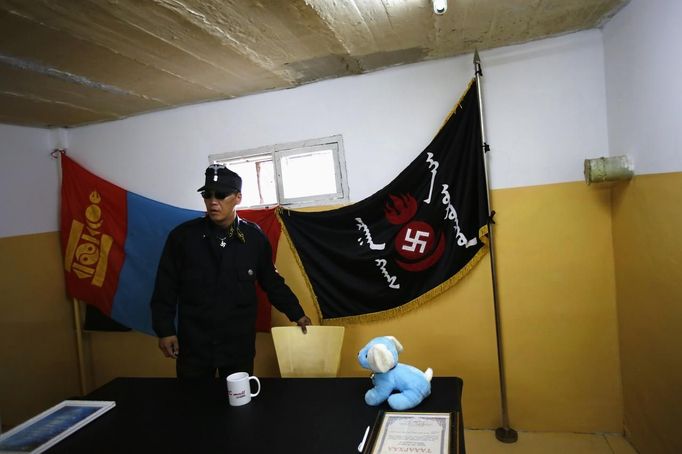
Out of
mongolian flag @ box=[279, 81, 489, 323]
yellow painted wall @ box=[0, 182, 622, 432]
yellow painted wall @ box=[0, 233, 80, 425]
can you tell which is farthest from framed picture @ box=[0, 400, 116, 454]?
yellow painted wall @ box=[0, 233, 80, 425]

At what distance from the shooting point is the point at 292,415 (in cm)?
125

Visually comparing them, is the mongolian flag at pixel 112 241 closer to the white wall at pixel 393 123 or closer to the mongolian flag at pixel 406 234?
A: the white wall at pixel 393 123

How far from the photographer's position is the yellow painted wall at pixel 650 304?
60.0 inches

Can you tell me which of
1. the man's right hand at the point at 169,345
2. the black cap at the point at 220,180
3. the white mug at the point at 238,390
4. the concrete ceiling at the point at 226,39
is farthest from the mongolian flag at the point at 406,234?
the white mug at the point at 238,390

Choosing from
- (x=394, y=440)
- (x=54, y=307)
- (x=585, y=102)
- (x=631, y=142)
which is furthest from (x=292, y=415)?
(x=54, y=307)

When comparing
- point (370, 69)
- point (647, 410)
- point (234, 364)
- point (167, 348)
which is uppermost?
point (370, 69)

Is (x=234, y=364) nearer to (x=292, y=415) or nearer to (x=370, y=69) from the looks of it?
(x=292, y=415)

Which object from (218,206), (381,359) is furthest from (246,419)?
(218,206)

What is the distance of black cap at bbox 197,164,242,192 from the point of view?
1921mm

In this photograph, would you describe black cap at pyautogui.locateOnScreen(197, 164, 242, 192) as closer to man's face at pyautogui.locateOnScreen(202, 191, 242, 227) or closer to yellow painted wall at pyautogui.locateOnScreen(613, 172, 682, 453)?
man's face at pyautogui.locateOnScreen(202, 191, 242, 227)

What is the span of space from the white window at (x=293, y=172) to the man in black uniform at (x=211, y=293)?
578mm

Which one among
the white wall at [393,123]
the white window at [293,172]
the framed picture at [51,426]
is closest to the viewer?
the framed picture at [51,426]

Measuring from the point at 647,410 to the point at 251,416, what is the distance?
1.85 meters

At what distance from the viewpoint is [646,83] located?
1.60 meters
